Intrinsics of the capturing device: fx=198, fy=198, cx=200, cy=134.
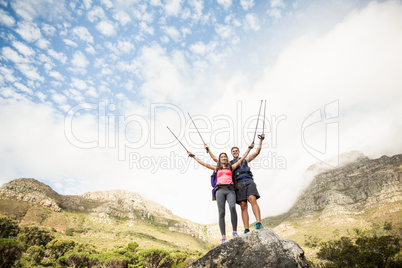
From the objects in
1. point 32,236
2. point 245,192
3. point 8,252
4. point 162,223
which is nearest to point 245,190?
point 245,192

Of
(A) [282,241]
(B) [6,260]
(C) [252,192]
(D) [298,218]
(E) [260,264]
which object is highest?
(C) [252,192]

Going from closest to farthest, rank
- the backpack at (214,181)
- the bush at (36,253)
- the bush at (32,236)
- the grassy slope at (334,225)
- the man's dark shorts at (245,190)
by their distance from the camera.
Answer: the man's dark shorts at (245,190) < the backpack at (214,181) < the bush at (36,253) < the bush at (32,236) < the grassy slope at (334,225)

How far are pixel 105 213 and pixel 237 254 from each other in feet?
589

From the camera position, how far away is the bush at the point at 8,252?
2309 cm

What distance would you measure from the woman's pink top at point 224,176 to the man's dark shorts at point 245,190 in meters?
0.38

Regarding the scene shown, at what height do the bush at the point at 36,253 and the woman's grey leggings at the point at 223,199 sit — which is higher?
the woman's grey leggings at the point at 223,199

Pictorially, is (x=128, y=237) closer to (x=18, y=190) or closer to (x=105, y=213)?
(x=105, y=213)

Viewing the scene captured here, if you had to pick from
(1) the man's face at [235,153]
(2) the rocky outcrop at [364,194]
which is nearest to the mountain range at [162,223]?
(2) the rocky outcrop at [364,194]

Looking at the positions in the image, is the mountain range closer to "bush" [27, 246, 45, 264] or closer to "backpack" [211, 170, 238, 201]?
"bush" [27, 246, 45, 264]

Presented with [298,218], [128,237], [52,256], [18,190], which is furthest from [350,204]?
[18,190]

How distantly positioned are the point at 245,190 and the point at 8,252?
32883 millimetres

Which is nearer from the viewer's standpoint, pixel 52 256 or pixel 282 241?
pixel 282 241

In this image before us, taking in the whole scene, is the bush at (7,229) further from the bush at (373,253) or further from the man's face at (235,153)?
the bush at (373,253)

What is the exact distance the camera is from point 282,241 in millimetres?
3533
